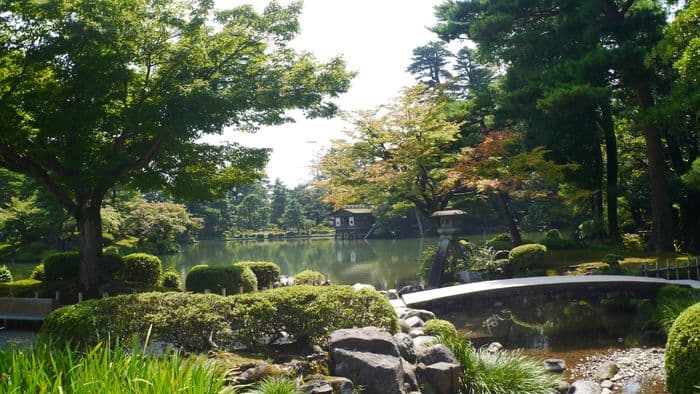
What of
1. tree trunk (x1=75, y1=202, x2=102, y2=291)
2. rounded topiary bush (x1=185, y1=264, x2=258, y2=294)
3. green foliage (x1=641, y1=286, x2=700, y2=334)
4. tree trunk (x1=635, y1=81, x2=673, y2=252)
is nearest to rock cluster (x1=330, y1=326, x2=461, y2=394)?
green foliage (x1=641, y1=286, x2=700, y2=334)

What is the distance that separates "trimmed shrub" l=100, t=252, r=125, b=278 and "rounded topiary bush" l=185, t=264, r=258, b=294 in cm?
263

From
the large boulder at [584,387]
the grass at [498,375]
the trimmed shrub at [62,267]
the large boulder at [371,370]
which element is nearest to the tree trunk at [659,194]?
the large boulder at [584,387]

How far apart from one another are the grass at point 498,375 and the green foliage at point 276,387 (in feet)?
8.15

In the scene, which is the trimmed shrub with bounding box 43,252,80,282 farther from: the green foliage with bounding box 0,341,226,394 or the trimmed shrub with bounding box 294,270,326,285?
the green foliage with bounding box 0,341,226,394

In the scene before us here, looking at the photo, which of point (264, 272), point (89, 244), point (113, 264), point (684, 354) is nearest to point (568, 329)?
point (684, 354)

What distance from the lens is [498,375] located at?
6.48 meters

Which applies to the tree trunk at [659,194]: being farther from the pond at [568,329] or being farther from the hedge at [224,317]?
the hedge at [224,317]

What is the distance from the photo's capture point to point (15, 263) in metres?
25.9

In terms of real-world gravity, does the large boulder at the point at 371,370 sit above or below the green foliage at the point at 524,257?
below

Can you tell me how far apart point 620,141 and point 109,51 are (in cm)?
2186

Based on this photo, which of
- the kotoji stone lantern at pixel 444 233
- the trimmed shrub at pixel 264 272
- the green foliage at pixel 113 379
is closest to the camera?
the green foliage at pixel 113 379

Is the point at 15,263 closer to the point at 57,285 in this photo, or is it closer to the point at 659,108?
the point at 57,285

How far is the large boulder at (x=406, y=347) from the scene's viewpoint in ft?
21.5

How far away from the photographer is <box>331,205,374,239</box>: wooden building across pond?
1863 inches
